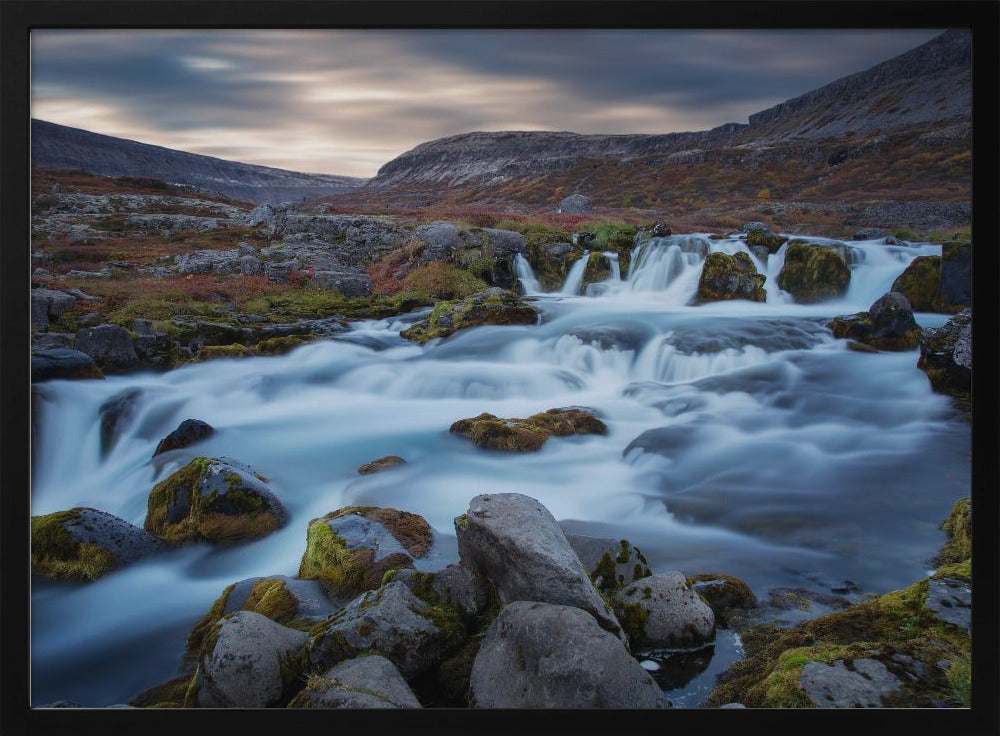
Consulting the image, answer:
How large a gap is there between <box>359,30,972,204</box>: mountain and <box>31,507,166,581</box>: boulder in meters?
2.52

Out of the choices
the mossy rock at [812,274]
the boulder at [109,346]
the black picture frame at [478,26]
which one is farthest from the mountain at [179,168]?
the mossy rock at [812,274]

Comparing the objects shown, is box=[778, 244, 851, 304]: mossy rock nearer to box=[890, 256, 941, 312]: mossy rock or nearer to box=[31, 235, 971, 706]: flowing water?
box=[31, 235, 971, 706]: flowing water

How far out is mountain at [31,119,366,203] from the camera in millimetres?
3740

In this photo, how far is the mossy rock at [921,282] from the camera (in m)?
4.20

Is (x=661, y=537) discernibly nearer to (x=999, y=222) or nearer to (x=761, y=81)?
(x=999, y=222)

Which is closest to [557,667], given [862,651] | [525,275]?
[862,651]

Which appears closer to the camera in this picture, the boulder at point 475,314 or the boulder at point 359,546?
the boulder at point 359,546

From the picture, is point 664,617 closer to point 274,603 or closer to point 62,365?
point 274,603

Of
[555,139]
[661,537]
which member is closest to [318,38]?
[555,139]

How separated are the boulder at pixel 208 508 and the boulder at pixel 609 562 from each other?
172 centimetres

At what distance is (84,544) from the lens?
3820 mm

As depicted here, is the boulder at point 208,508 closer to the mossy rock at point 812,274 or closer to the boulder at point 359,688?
the boulder at point 359,688

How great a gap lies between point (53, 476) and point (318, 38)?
2.71 meters

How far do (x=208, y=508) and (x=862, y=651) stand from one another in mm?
3393
